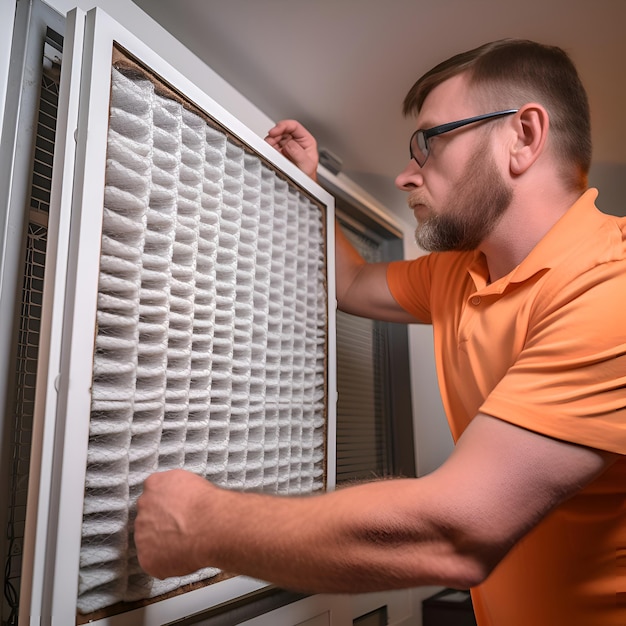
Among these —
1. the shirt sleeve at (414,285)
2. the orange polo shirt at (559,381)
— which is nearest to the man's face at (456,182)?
the orange polo shirt at (559,381)

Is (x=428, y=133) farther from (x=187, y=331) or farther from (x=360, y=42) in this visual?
(x=187, y=331)

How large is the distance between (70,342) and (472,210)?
810mm

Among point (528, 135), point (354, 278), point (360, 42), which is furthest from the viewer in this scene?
point (354, 278)

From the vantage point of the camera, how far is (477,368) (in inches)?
43.3

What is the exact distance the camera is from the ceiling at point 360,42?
1.25m

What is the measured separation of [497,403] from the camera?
2.56 feet

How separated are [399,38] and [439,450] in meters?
1.84

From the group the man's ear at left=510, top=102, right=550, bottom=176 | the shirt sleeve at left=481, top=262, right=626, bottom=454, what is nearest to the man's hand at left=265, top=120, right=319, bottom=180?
the man's ear at left=510, top=102, right=550, bottom=176

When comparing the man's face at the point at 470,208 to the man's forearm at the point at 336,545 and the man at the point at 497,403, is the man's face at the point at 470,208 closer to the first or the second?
the man at the point at 497,403

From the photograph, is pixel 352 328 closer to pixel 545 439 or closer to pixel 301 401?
pixel 301 401

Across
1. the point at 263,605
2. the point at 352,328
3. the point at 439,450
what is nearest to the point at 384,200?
the point at 352,328

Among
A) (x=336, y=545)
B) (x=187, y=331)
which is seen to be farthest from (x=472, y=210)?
(x=336, y=545)

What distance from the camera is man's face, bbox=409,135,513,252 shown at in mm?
1153

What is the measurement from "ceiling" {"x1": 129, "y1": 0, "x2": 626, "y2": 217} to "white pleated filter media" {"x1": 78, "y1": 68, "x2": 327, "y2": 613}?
341mm
